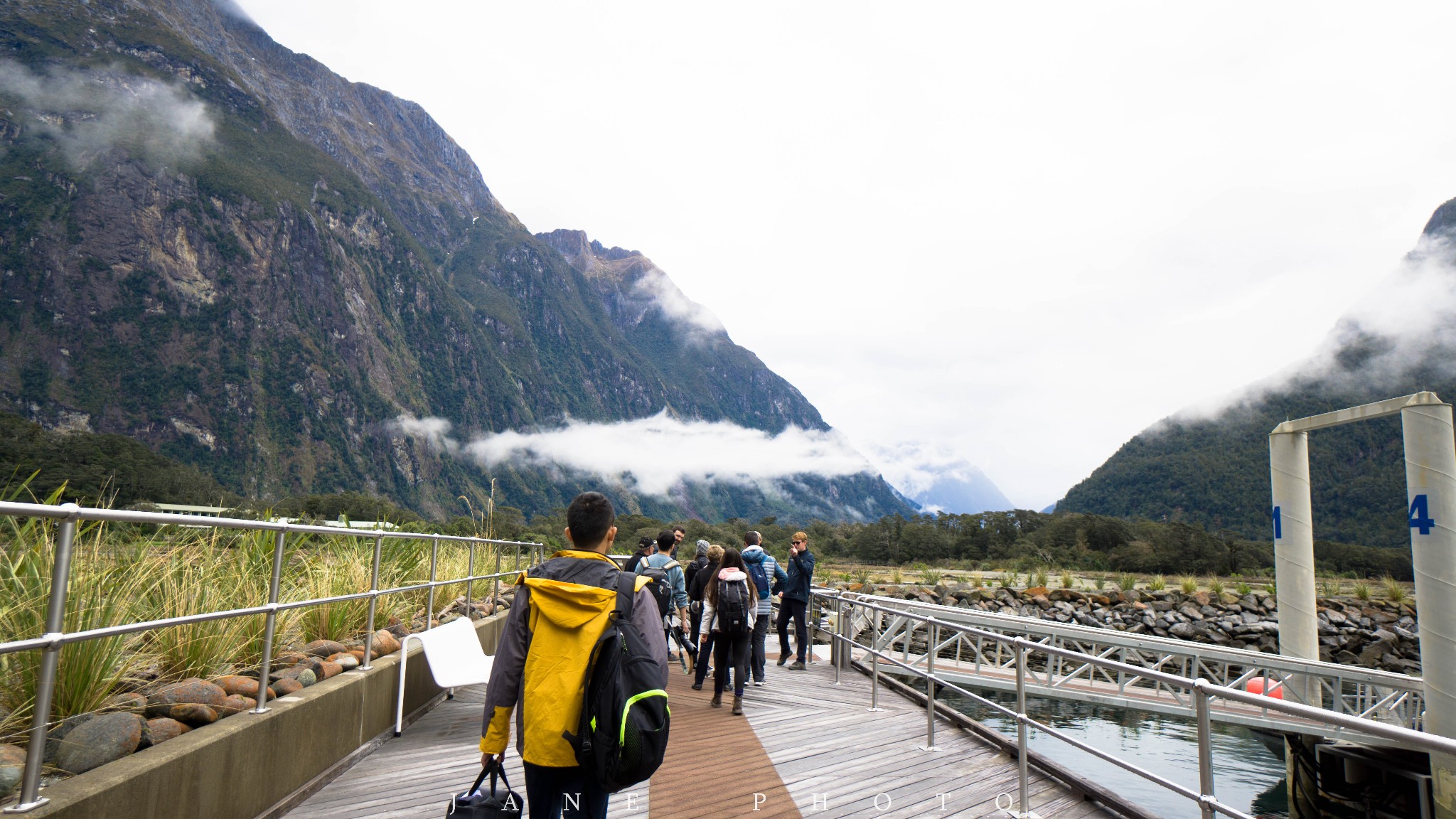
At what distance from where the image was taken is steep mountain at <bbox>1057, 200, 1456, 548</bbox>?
237ft

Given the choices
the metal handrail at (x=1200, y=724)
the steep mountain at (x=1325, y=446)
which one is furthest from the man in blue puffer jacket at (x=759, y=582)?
the steep mountain at (x=1325, y=446)

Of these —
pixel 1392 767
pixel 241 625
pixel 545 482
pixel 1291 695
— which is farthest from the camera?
pixel 545 482

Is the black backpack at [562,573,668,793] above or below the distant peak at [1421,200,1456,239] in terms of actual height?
below

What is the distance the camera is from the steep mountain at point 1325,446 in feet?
237

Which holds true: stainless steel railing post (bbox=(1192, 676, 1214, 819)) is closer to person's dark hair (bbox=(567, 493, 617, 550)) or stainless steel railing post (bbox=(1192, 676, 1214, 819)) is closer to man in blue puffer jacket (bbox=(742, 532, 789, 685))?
person's dark hair (bbox=(567, 493, 617, 550))

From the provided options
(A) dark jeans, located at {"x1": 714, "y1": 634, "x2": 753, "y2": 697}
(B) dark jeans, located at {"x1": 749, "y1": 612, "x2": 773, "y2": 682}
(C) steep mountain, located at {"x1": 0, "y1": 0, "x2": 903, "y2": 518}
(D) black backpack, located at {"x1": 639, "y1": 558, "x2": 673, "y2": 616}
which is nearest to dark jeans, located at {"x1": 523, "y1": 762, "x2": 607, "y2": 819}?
(D) black backpack, located at {"x1": 639, "y1": 558, "x2": 673, "y2": 616}

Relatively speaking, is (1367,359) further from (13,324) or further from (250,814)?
(13,324)

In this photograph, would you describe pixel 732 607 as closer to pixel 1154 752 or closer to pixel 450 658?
pixel 450 658

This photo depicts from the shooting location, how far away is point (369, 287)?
540 ft

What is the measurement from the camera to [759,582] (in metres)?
8.05

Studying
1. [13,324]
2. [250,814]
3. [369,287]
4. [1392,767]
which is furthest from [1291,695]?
[369,287]

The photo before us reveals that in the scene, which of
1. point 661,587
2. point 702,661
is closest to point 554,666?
point 661,587

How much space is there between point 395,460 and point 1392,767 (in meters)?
151

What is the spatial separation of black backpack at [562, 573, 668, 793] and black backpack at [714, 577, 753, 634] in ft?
14.0
